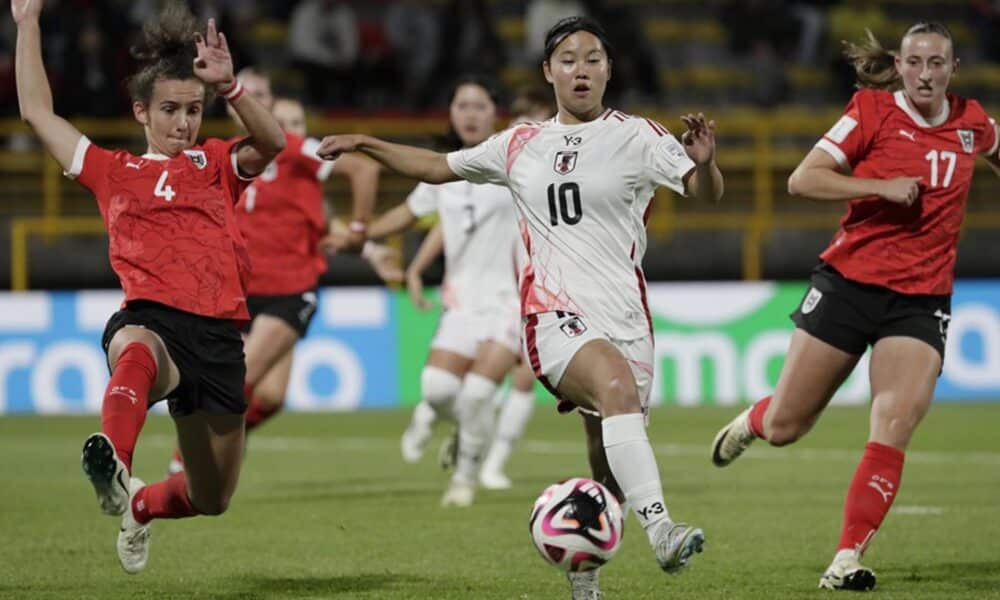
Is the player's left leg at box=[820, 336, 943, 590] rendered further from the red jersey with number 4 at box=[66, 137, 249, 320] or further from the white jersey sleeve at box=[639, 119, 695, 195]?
the red jersey with number 4 at box=[66, 137, 249, 320]

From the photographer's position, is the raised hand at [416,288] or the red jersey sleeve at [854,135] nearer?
the red jersey sleeve at [854,135]

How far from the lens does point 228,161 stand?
743 cm

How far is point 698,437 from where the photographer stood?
15.3m

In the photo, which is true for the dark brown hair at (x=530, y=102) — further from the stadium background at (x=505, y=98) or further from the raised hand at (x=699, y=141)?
the stadium background at (x=505, y=98)

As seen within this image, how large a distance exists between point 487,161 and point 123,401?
5.82 ft

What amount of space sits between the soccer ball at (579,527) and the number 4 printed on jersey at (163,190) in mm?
2091

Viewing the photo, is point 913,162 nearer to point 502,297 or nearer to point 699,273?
point 502,297

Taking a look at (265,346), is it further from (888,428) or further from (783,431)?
(888,428)

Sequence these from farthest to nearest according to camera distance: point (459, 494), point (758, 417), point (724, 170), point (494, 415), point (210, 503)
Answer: point (724, 170), point (494, 415), point (459, 494), point (758, 417), point (210, 503)

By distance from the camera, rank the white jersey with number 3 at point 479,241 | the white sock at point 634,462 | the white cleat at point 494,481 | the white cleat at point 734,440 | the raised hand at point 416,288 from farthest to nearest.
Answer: the raised hand at point 416,288 < the white cleat at point 494,481 < the white jersey with number 3 at point 479,241 < the white cleat at point 734,440 < the white sock at point 634,462

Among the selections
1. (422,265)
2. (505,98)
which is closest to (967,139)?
(422,265)

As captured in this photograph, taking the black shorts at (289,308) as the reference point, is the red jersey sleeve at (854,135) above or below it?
above

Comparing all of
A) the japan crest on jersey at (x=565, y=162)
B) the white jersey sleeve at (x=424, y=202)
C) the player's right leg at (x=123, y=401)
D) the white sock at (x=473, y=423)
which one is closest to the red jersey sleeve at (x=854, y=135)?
the japan crest on jersey at (x=565, y=162)

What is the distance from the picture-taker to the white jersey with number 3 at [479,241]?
11.6m
